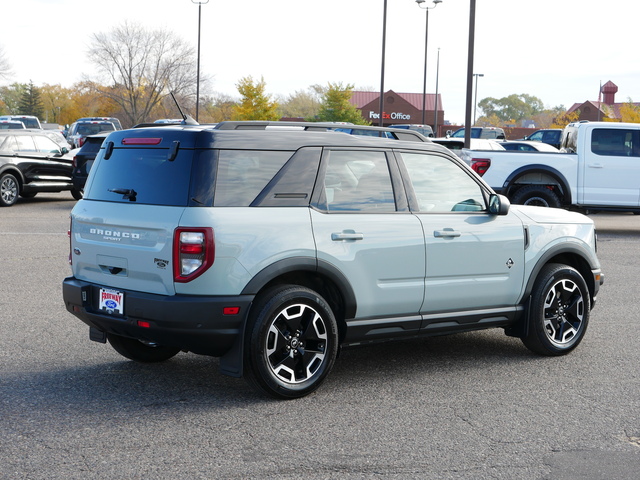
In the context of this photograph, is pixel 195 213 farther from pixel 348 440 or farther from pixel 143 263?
pixel 348 440

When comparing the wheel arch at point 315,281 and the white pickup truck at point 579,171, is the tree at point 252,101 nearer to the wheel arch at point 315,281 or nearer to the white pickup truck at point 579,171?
the white pickup truck at point 579,171

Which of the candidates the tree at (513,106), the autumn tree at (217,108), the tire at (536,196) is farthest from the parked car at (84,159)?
the tree at (513,106)

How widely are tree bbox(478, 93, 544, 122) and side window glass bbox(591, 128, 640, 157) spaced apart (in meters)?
170

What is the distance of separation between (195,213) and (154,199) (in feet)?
1.33

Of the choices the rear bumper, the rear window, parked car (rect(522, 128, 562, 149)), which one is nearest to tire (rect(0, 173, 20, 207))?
the rear window

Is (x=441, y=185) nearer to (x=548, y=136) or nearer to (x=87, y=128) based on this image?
(x=87, y=128)

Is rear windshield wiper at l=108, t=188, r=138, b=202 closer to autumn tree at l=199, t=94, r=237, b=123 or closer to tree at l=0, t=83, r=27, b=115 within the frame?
autumn tree at l=199, t=94, r=237, b=123

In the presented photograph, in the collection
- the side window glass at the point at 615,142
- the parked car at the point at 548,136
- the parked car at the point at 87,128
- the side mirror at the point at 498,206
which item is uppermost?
the parked car at the point at 548,136

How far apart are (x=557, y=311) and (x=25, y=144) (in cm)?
1638

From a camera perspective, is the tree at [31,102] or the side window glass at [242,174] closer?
the side window glass at [242,174]

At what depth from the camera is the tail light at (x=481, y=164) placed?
54.0 ft

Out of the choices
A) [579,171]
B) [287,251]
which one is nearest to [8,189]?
[579,171]

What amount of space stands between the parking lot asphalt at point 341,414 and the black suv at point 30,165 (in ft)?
42.2

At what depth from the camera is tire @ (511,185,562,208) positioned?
16594 mm
